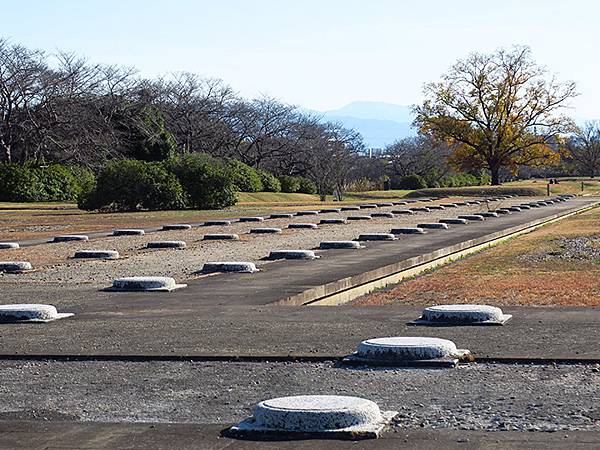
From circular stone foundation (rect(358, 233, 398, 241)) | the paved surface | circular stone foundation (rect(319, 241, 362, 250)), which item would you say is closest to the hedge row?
circular stone foundation (rect(358, 233, 398, 241))

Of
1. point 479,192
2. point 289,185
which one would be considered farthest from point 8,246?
point 479,192

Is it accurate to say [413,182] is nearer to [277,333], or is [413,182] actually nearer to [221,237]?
[221,237]

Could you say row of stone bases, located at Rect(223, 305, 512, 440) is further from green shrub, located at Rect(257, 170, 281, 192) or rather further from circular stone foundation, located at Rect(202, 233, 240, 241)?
green shrub, located at Rect(257, 170, 281, 192)

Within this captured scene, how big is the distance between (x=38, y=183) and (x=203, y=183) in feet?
35.6

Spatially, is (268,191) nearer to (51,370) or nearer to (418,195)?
(418,195)

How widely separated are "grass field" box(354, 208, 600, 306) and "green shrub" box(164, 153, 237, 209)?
21.4 meters

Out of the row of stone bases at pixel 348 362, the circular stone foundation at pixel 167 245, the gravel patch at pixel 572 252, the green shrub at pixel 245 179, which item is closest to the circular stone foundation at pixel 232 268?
the row of stone bases at pixel 348 362

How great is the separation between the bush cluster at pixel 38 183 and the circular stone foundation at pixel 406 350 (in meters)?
43.0

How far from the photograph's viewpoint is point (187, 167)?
44438 mm

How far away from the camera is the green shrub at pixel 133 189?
42281 millimetres

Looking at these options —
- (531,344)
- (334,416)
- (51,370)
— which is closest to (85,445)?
(334,416)

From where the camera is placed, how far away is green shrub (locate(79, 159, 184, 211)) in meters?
42.3

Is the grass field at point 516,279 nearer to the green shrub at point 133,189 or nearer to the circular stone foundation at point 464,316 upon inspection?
the circular stone foundation at point 464,316

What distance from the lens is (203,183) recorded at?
1766 inches
